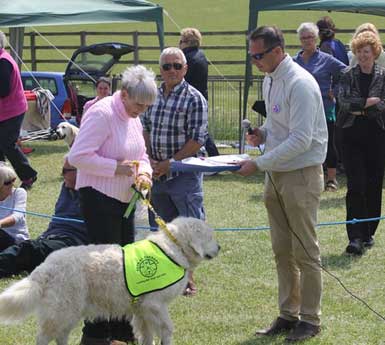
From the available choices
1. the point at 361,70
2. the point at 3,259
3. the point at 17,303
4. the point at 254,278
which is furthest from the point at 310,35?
the point at 17,303

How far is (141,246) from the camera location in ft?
16.4

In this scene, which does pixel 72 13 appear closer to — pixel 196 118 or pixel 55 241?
pixel 55 241

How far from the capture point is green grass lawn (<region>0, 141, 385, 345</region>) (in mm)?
5684

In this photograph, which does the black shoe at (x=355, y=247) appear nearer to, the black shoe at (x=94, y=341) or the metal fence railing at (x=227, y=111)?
the black shoe at (x=94, y=341)

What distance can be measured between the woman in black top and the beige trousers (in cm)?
228

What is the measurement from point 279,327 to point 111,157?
174 centimetres

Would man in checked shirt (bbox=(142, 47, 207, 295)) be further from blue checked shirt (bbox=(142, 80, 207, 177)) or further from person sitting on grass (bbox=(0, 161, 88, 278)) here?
person sitting on grass (bbox=(0, 161, 88, 278))

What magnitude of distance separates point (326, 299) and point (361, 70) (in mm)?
2514

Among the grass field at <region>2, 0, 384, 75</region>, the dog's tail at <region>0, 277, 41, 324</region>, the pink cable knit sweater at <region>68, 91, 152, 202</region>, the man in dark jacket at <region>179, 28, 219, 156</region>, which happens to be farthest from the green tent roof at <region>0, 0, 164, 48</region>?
the grass field at <region>2, 0, 384, 75</region>

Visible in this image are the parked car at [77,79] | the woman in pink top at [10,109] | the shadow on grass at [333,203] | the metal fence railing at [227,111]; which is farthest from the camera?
the parked car at [77,79]

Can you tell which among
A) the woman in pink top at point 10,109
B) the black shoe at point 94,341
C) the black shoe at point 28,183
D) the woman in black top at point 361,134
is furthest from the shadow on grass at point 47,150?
the black shoe at point 94,341

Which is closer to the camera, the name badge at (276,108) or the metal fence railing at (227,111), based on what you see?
the name badge at (276,108)

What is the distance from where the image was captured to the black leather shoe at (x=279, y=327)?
5674 mm

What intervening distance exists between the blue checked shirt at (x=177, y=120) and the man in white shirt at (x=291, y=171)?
28.7 inches
